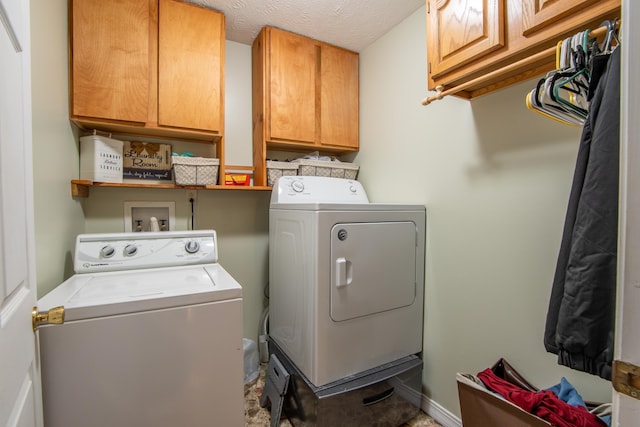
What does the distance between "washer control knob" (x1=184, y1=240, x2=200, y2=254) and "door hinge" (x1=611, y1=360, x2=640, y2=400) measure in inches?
70.1

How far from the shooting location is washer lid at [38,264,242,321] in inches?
40.2

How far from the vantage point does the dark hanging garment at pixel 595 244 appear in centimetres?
76

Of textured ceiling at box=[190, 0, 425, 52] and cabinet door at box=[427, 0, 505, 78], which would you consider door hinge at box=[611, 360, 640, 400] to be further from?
textured ceiling at box=[190, 0, 425, 52]

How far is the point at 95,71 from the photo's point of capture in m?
1.58

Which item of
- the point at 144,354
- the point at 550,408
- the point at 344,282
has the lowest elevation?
the point at 550,408

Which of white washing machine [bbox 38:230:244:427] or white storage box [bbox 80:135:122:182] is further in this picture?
white storage box [bbox 80:135:122:182]

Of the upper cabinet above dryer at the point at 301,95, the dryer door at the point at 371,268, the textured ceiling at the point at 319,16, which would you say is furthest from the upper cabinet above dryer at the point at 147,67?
the dryer door at the point at 371,268

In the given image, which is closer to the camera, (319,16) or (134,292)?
(134,292)

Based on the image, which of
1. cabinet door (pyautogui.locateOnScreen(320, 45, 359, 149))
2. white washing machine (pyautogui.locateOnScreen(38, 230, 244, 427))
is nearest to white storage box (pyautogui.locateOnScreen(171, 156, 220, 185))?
white washing machine (pyautogui.locateOnScreen(38, 230, 244, 427))

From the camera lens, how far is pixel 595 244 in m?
0.79

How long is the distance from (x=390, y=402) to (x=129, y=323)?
4.65 feet

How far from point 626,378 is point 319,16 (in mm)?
2222

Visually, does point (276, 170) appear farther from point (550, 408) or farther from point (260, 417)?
point (550, 408)

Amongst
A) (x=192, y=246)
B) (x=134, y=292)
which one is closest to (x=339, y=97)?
(x=192, y=246)
